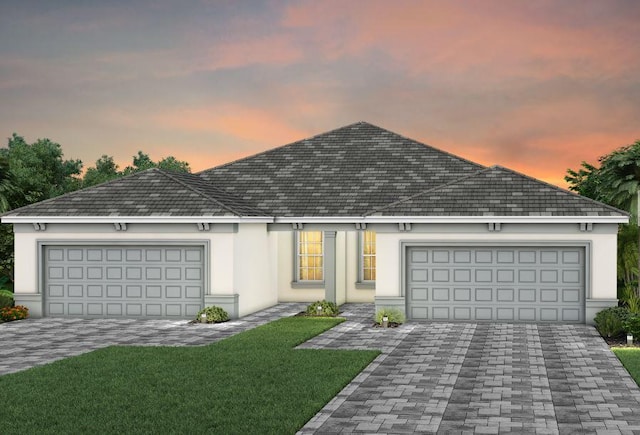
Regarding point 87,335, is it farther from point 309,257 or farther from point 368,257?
point 368,257

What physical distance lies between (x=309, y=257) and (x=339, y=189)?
10.6 feet

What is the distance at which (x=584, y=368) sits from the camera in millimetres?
16281

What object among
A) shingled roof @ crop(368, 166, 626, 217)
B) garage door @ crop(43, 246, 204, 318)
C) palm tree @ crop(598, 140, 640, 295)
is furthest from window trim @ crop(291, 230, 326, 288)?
palm tree @ crop(598, 140, 640, 295)

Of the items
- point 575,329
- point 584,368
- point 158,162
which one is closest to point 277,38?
point 575,329

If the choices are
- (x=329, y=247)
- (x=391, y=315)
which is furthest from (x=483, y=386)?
(x=329, y=247)

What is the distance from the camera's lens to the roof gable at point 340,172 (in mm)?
28719

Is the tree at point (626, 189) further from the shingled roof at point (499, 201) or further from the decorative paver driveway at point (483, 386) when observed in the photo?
the decorative paver driveway at point (483, 386)

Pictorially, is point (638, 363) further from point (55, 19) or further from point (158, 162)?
point (158, 162)

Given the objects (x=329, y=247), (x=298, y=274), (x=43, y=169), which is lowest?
(x=298, y=274)

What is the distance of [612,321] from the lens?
20.8 metres

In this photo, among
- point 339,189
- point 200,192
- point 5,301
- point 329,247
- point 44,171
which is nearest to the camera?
point 5,301

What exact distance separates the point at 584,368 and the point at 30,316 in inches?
661

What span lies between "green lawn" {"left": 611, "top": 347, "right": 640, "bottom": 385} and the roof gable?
35.4 feet

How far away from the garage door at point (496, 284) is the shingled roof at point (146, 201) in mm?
5714
